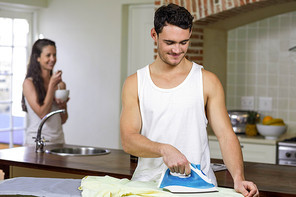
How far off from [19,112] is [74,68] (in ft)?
2.45

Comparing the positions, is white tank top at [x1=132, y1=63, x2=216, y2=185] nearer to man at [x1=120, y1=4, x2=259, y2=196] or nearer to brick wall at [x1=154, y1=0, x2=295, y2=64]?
man at [x1=120, y1=4, x2=259, y2=196]

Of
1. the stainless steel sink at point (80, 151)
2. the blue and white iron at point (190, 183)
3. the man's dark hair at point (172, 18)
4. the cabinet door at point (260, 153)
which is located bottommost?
the cabinet door at point (260, 153)

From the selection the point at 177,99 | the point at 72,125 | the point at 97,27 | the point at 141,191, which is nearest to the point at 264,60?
the point at 97,27

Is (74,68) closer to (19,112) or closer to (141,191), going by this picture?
(19,112)

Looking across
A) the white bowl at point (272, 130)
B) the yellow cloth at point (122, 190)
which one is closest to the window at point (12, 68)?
the white bowl at point (272, 130)

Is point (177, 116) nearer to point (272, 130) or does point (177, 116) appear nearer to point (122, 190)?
point (122, 190)

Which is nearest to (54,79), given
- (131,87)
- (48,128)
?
(48,128)

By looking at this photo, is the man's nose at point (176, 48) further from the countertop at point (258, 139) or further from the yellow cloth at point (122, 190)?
the countertop at point (258, 139)

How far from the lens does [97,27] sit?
5621 millimetres

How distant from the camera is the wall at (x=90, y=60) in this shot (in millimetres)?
5543

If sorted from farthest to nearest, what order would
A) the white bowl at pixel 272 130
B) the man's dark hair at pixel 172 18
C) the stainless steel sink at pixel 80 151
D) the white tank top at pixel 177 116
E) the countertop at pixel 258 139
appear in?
1. the white bowl at pixel 272 130
2. the countertop at pixel 258 139
3. the stainless steel sink at pixel 80 151
4. the white tank top at pixel 177 116
5. the man's dark hair at pixel 172 18

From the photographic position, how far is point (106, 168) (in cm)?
309

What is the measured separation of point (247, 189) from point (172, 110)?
0.48 m

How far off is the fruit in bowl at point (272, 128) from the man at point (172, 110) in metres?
2.37
